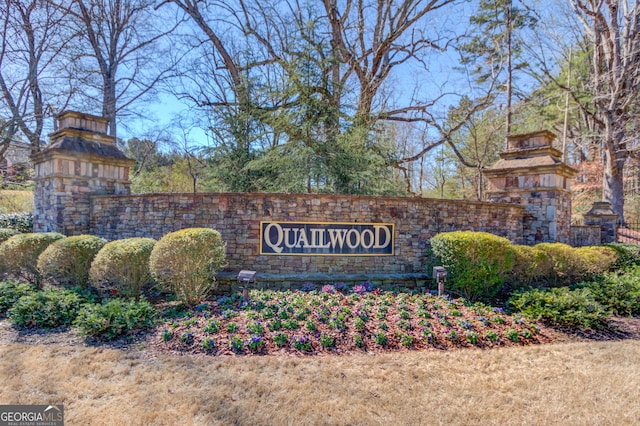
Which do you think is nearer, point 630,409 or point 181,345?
point 630,409

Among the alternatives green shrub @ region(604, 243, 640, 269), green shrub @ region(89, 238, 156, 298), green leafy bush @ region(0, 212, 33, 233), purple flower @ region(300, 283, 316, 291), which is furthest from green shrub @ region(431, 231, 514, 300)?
green leafy bush @ region(0, 212, 33, 233)

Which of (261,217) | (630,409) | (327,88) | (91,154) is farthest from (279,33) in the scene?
(630,409)

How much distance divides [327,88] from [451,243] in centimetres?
559

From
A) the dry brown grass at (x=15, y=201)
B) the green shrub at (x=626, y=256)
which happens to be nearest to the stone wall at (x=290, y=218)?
the green shrub at (x=626, y=256)

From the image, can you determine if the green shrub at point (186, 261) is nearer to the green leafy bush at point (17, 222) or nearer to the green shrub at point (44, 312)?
the green shrub at point (44, 312)

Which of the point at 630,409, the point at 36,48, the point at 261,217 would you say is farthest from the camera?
the point at 36,48

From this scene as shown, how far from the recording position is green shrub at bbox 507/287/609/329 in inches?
161

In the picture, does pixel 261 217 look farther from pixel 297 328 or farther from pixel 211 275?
pixel 297 328

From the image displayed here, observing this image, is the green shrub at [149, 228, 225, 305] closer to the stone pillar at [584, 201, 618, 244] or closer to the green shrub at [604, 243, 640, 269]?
the green shrub at [604, 243, 640, 269]

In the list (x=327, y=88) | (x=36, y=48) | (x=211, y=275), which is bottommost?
(x=211, y=275)

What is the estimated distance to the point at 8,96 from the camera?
36.7ft

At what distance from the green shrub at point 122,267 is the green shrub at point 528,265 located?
5760 mm

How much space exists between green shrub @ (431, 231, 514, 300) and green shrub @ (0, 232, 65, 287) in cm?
674

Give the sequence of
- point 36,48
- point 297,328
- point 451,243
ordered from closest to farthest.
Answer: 1. point 297,328
2. point 451,243
3. point 36,48
